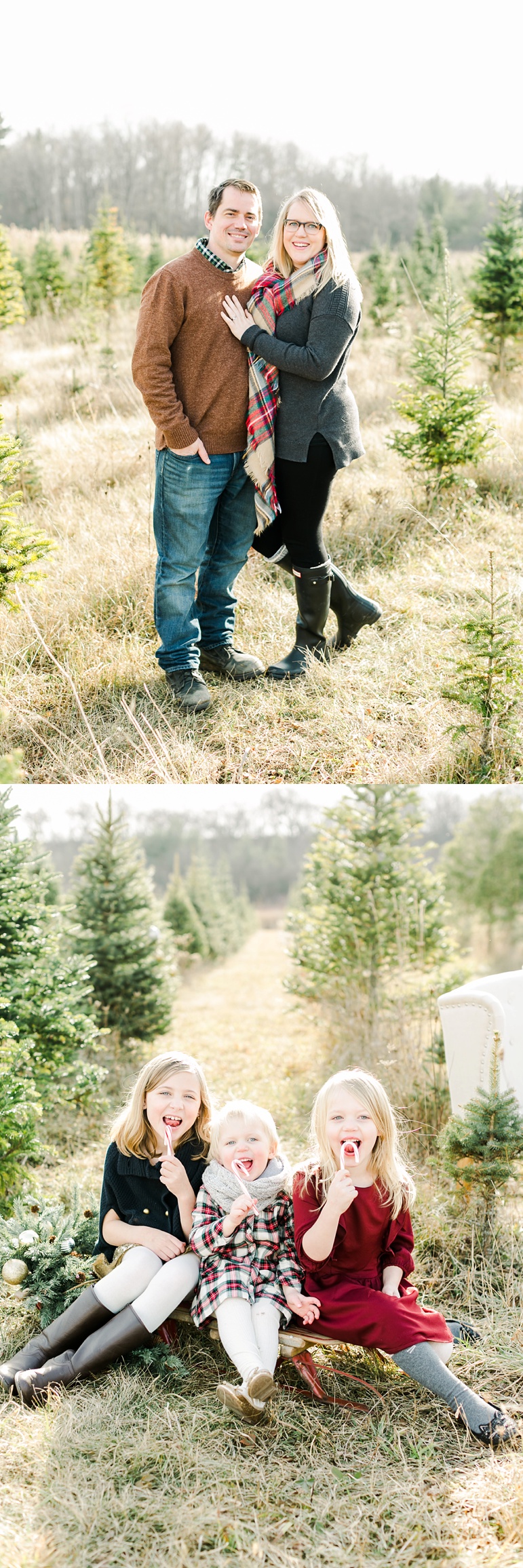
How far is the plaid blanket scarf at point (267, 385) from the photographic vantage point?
3879 mm

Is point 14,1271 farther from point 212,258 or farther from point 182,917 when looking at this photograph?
point 182,917

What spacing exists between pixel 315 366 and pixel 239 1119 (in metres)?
2.88

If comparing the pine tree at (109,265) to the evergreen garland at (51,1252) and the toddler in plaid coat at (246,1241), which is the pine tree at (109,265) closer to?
the evergreen garland at (51,1252)

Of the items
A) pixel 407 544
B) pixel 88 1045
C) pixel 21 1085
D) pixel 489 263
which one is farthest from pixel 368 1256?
pixel 489 263

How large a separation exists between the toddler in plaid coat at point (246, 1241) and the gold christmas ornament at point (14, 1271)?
665 millimetres

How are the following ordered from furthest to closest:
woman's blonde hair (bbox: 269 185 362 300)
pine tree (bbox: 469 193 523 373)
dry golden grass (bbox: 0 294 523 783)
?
pine tree (bbox: 469 193 523 373) → dry golden grass (bbox: 0 294 523 783) → woman's blonde hair (bbox: 269 185 362 300)

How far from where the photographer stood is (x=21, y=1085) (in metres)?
3.90

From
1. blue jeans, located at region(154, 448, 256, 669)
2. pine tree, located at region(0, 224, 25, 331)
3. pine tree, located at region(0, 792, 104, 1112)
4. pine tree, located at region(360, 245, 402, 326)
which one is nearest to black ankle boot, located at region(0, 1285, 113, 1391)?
pine tree, located at region(0, 792, 104, 1112)

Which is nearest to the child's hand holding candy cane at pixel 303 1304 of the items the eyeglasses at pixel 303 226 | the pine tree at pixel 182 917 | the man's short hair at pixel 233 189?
the eyeglasses at pixel 303 226

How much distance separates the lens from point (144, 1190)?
3.23 metres

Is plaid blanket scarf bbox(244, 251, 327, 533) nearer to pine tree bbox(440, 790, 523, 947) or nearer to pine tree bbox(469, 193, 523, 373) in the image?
pine tree bbox(469, 193, 523, 373)

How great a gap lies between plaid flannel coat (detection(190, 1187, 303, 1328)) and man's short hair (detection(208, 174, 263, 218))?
376 cm

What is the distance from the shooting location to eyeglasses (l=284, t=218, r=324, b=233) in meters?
3.79

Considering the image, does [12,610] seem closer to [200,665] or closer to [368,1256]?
[200,665]
